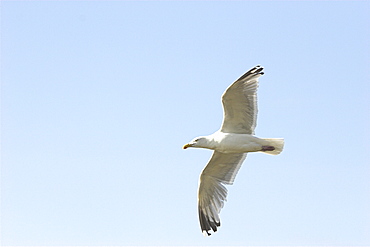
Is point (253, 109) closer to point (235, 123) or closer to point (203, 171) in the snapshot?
point (235, 123)

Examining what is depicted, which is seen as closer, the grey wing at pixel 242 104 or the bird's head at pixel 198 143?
the grey wing at pixel 242 104

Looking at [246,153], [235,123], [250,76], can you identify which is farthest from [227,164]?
[250,76]

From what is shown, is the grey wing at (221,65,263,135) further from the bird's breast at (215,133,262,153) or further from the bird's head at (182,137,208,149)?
the bird's head at (182,137,208,149)

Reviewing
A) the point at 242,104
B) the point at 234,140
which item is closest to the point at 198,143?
the point at 234,140

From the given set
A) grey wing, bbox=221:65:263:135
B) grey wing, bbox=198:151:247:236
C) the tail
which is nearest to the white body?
the tail

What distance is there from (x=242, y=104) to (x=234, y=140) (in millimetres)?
566

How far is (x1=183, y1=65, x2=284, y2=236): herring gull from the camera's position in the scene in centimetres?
938

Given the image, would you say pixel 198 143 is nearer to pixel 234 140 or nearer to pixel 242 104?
pixel 234 140

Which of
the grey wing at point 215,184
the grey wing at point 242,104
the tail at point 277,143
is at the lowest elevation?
the grey wing at point 215,184

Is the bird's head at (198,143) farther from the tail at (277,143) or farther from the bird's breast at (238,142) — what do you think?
the tail at (277,143)

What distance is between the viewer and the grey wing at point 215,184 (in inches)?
412

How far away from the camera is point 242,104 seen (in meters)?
9.48

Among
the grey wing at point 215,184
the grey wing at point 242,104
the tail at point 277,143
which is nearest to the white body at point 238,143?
the tail at point 277,143

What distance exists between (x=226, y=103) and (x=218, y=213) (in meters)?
2.28
